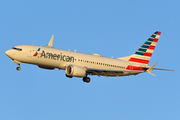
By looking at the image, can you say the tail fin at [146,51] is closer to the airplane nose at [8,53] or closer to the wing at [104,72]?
the wing at [104,72]

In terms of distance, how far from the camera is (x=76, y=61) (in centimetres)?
5388

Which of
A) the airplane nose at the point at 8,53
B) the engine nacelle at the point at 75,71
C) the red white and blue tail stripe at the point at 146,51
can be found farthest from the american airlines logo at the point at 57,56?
the red white and blue tail stripe at the point at 146,51

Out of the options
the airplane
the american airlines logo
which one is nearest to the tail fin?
the airplane

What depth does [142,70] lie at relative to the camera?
→ 6206cm

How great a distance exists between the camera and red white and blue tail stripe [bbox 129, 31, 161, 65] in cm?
6409

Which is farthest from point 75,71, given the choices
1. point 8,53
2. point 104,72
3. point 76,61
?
point 8,53

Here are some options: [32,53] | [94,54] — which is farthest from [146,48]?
[32,53]

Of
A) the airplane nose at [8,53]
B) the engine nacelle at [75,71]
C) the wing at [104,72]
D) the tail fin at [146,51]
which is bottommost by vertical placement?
the engine nacelle at [75,71]

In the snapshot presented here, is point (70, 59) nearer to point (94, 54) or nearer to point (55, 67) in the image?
point (55, 67)

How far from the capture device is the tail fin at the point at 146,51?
64.0 meters

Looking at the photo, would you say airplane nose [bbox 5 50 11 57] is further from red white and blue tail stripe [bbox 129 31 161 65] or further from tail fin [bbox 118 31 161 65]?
red white and blue tail stripe [bbox 129 31 161 65]

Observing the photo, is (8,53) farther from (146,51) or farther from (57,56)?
(146,51)

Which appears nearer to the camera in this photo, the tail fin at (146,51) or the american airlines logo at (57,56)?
the american airlines logo at (57,56)

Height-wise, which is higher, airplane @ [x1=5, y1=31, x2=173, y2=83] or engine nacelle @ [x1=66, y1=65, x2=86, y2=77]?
airplane @ [x1=5, y1=31, x2=173, y2=83]
